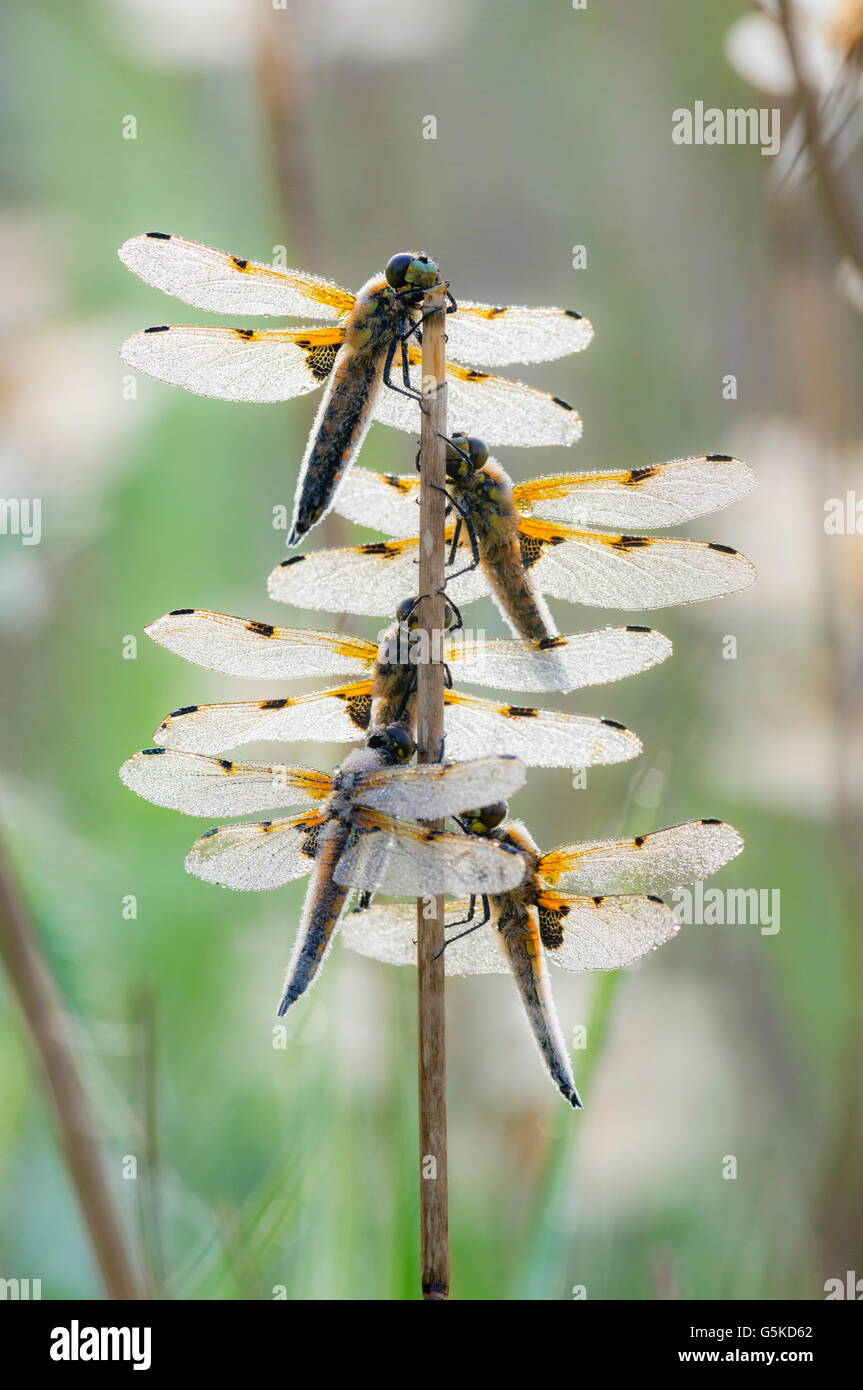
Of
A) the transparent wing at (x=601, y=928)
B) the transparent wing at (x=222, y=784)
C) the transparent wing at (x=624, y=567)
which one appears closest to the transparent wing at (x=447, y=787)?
the transparent wing at (x=222, y=784)

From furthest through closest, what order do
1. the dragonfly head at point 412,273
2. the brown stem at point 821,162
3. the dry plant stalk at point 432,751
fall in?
the brown stem at point 821,162 < the dragonfly head at point 412,273 < the dry plant stalk at point 432,751

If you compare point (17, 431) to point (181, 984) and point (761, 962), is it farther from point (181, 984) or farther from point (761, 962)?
point (761, 962)

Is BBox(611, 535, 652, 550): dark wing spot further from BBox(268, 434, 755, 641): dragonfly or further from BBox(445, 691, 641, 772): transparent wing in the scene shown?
BBox(445, 691, 641, 772): transparent wing

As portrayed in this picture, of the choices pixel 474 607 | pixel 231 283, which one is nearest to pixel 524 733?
pixel 231 283

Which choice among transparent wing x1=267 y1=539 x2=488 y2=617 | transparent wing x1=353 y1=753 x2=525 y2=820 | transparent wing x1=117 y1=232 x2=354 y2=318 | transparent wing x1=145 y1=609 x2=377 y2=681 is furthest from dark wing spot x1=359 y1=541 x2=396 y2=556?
transparent wing x1=353 y1=753 x2=525 y2=820

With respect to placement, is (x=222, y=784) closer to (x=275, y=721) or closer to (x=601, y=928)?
(x=275, y=721)

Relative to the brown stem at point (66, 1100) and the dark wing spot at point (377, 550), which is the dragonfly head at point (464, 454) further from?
the brown stem at point (66, 1100)

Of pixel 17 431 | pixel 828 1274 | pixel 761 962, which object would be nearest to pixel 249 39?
pixel 17 431
